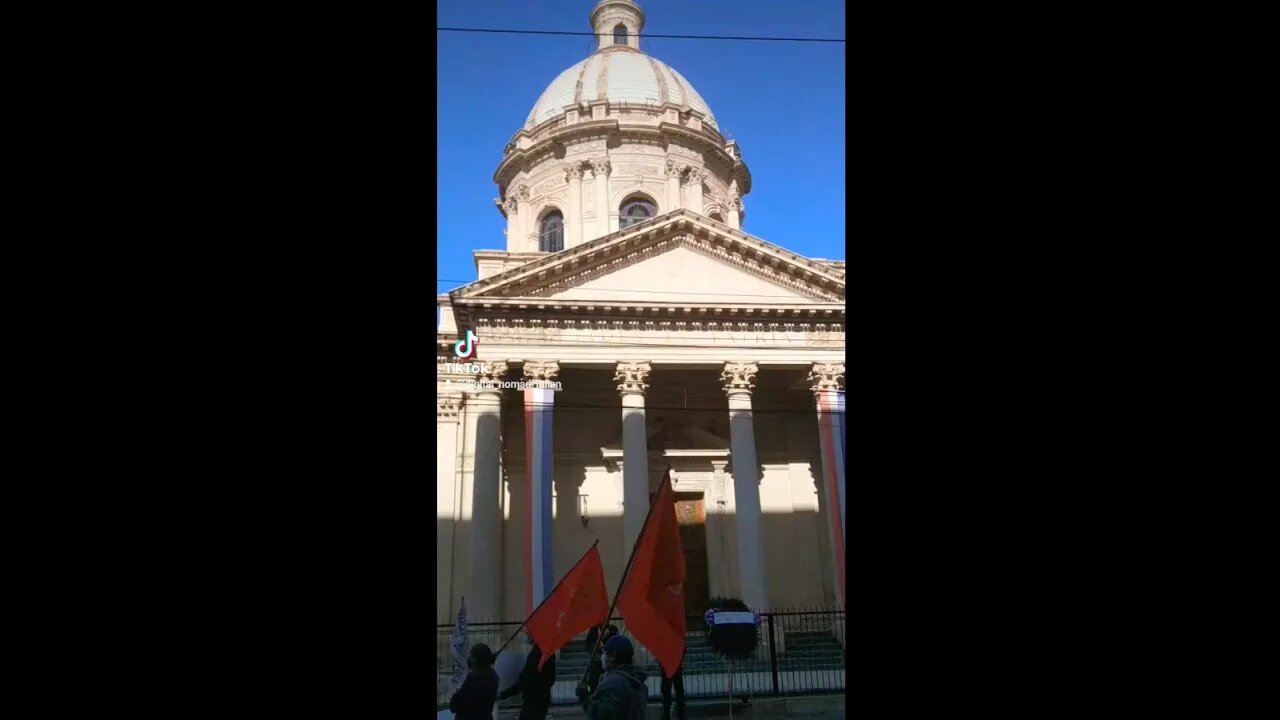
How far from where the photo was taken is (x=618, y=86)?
1082 inches

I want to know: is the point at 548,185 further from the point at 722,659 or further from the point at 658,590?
the point at 658,590

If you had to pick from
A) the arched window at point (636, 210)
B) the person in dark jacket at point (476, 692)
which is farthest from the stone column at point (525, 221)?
the person in dark jacket at point (476, 692)

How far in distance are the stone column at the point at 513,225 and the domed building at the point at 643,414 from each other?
6.59 m

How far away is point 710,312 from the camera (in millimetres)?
17250

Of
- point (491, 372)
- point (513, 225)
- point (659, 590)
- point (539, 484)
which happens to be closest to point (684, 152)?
point (513, 225)

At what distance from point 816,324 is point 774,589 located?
19.9 ft

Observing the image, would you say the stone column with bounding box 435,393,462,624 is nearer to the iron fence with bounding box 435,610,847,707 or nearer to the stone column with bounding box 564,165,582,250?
the iron fence with bounding box 435,610,847,707

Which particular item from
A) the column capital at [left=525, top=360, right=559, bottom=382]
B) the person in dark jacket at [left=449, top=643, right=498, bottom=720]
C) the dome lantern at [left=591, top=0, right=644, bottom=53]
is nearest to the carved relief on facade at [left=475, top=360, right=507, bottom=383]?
the column capital at [left=525, top=360, right=559, bottom=382]

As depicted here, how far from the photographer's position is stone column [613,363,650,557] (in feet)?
53.3

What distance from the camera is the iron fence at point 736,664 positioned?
515 inches

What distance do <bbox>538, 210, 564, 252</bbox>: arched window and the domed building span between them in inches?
246

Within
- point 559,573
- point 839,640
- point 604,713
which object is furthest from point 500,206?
point 604,713

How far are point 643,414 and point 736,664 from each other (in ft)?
16.7

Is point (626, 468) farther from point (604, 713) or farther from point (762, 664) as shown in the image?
point (604, 713)
